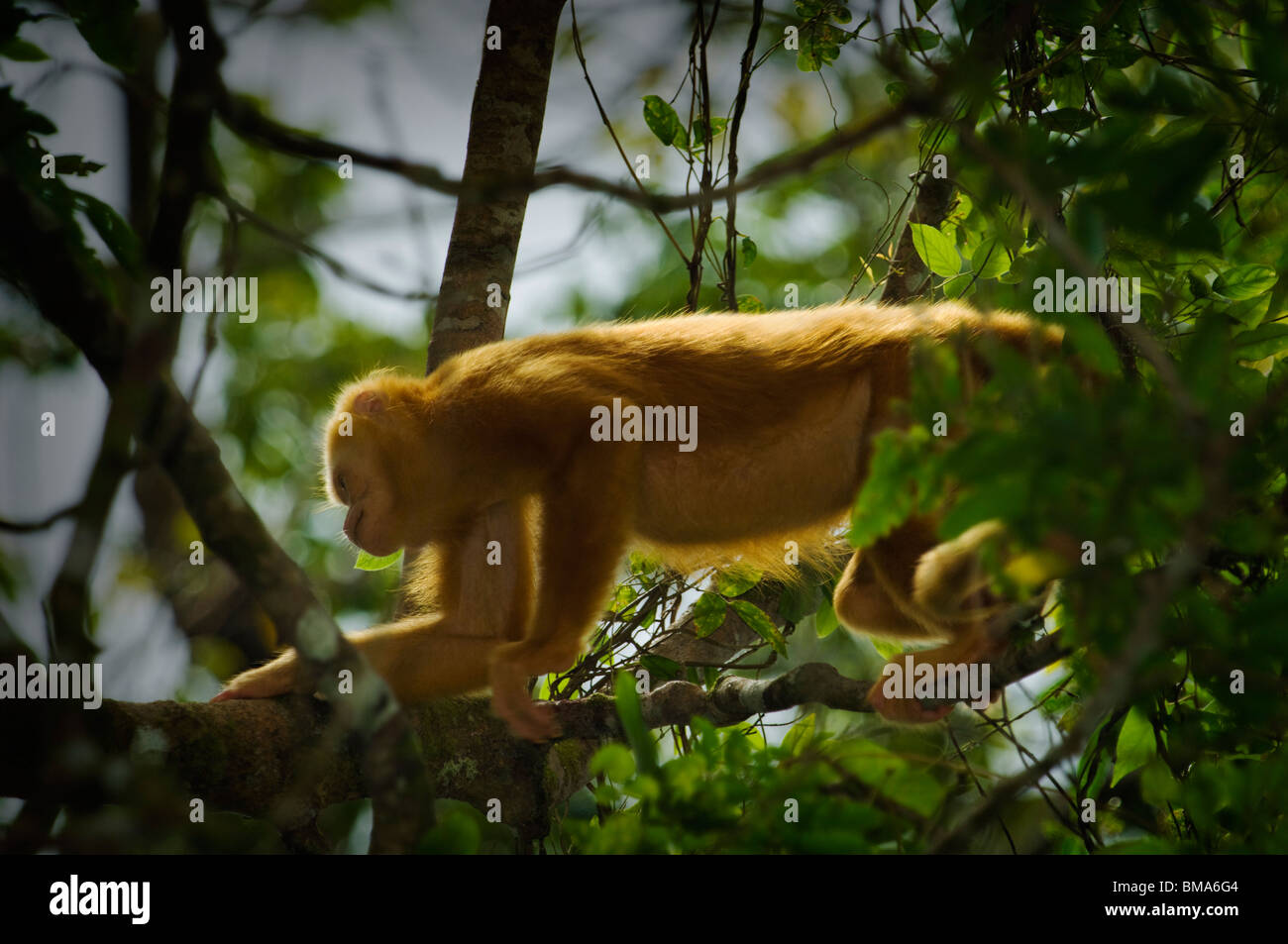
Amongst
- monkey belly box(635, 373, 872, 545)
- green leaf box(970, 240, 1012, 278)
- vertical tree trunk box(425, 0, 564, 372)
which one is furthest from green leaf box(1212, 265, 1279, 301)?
vertical tree trunk box(425, 0, 564, 372)

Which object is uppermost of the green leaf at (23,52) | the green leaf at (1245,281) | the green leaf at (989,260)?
the green leaf at (23,52)

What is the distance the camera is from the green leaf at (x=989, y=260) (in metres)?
3.79

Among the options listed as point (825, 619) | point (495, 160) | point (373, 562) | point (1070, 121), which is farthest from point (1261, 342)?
point (373, 562)

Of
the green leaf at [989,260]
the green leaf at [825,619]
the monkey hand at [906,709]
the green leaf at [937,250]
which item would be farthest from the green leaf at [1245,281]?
the green leaf at [825,619]

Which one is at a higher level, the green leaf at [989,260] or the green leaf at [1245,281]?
the green leaf at [989,260]

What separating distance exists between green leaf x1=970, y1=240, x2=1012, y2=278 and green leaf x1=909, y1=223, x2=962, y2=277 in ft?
0.34

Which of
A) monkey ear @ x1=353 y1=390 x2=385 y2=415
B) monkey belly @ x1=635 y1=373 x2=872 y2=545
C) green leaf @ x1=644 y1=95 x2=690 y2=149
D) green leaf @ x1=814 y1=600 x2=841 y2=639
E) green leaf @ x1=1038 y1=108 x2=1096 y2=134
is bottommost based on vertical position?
green leaf @ x1=814 y1=600 x2=841 y2=639

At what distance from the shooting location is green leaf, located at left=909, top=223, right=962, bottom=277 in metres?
3.73

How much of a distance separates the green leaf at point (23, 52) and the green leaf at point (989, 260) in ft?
10.5

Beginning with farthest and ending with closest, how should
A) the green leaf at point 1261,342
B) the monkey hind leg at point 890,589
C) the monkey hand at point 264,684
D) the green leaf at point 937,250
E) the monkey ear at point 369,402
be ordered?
the monkey ear at point 369,402 < the green leaf at point 937,250 < the monkey hind leg at point 890,589 < the monkey hand at point 264,684 < the green leaf at point 1261,342

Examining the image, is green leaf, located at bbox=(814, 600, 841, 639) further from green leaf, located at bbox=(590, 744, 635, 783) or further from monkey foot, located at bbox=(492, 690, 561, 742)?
green leaf, located at bbox=(590, 744, 635, 783)

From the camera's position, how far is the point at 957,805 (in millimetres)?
3336

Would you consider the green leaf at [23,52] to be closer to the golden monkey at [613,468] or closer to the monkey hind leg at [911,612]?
the golden monkey at [613,468]
